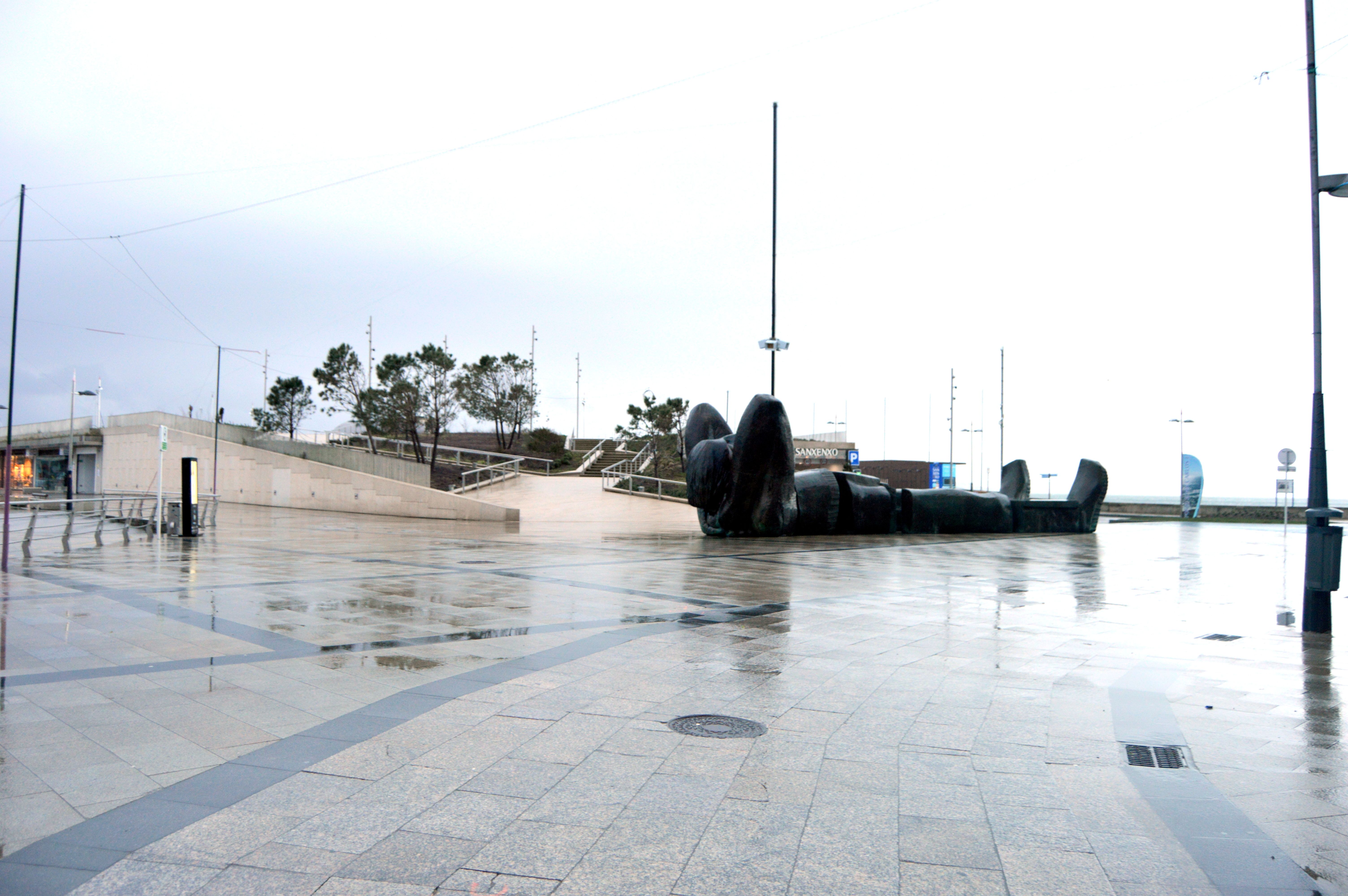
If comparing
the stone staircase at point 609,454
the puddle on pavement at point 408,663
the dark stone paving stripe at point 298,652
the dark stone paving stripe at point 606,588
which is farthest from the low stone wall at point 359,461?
the puddle on pavement at point 408,663

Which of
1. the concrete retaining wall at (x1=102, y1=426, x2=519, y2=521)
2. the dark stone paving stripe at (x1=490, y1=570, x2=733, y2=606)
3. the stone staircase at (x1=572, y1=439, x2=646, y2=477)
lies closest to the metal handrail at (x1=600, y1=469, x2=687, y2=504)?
the stone staircase at (x1=572, y1=439, x2=646, y2=477)

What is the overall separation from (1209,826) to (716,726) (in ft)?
8.30

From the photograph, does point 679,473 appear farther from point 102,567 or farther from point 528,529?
point 102,567

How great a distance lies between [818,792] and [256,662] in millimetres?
4784

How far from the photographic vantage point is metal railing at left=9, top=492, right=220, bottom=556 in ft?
52.5

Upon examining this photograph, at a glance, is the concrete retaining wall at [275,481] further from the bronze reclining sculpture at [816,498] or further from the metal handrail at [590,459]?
the metal handrail at [590,459]

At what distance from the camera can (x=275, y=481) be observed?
1332 inches

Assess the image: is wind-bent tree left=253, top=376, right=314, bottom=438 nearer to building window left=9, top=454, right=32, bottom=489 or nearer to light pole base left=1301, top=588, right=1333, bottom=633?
building window left=9, top=454, right=32, bottom=489

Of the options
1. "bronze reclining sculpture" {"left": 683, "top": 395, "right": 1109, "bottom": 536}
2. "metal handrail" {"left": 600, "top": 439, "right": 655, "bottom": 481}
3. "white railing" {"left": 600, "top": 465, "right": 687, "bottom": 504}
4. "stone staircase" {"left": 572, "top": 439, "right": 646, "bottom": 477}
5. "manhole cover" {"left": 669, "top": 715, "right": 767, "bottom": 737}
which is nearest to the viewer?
"manhole cover" {"left": 669, "top": 715, "right": 767, "bottom": 737}

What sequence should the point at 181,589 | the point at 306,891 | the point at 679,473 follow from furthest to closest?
1. the point at 679,473
2. the point at 181,589
3. the point at 306,891

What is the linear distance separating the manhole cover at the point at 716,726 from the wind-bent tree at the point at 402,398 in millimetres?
39779

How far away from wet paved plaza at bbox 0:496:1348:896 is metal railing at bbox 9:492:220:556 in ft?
20.6

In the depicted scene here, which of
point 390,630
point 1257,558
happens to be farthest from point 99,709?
point 1257,558

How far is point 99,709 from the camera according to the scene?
5.37 meters
